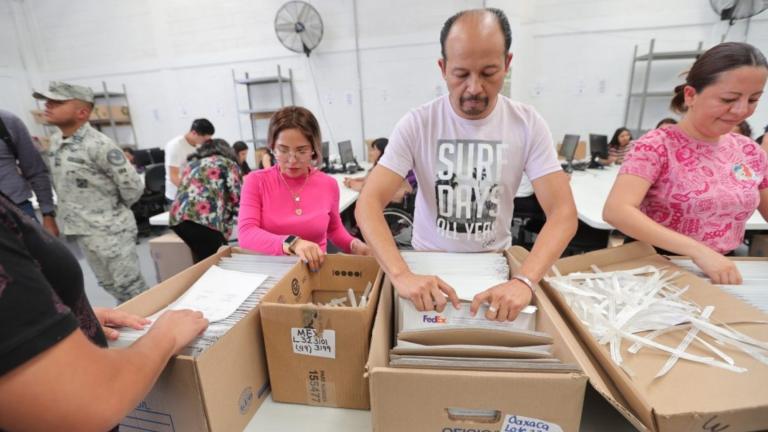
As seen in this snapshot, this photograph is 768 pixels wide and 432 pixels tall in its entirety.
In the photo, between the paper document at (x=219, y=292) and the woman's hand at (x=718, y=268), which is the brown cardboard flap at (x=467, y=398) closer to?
the paper document at (x=219, y=292)

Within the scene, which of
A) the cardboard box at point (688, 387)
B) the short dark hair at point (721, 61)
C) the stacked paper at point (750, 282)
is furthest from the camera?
the short dark hair at point (721, 61)

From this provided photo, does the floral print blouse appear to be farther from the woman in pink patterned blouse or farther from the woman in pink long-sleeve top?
the woman in pink patterned blouse

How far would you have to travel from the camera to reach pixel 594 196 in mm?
2723

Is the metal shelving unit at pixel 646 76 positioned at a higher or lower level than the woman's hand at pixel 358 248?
higher

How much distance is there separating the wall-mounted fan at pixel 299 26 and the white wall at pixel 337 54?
29cm

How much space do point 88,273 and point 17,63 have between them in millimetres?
5549

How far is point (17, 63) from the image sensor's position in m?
6.21

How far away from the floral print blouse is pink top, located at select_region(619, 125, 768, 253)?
1.94m

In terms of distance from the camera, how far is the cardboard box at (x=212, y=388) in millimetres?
606

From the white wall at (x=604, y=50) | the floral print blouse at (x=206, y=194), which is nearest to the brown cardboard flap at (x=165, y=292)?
the floral print blouse at (x=206, y=194)

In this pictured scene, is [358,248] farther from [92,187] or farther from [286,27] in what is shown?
[286,27]

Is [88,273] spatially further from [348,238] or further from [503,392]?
[503,392]

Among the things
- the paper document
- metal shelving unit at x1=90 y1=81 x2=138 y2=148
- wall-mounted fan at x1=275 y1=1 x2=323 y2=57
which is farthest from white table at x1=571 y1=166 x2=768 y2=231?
metal shelving unit at x1=90 y1=81 x2=138 y2=148

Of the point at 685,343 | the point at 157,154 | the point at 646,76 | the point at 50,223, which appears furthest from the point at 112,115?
the point at 646,76
